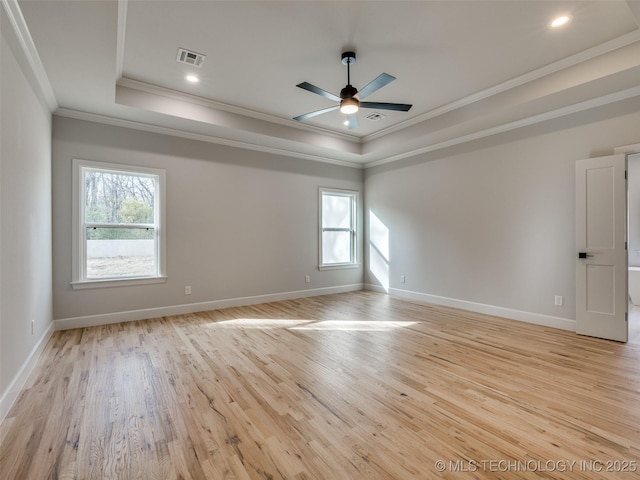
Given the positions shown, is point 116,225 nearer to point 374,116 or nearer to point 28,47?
point 28,47

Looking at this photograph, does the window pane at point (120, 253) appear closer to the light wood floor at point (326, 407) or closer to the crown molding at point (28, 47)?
the light wood floor at point (326, 407)

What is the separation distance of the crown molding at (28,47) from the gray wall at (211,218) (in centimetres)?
74

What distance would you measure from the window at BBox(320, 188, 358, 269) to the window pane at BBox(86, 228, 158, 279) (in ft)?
10.3

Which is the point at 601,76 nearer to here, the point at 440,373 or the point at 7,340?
the point at 440,373

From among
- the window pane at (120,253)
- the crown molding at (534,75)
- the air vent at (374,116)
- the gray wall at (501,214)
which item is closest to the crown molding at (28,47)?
the window pane at (120,253)

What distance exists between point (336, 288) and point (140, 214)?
3892 millimetres

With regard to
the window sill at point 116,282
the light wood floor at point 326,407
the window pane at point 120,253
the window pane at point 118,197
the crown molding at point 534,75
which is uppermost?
the crown molding at point 534,75

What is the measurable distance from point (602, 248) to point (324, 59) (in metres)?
3.86

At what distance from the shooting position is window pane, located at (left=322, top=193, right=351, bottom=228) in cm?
652

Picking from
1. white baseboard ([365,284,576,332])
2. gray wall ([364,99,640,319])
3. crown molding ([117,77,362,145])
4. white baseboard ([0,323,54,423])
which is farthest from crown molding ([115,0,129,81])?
white baseboard ([365,284,576,332])

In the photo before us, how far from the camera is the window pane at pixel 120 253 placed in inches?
165

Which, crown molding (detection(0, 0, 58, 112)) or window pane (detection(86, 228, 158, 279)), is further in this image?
window pane (detection(86, 228, 158, 279))

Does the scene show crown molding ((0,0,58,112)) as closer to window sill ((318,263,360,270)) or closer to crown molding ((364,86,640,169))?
window sill ((318,263,360,270))

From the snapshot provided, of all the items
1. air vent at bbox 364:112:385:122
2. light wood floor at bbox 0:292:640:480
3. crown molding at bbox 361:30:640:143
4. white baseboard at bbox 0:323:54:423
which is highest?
air vent at bbox 364:112:385:122
